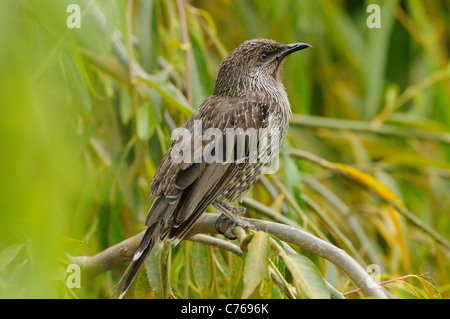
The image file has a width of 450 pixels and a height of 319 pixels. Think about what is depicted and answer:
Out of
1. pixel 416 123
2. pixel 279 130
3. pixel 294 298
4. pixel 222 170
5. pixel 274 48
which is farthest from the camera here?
pixel 416 123

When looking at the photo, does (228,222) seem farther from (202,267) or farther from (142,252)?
(142,252)

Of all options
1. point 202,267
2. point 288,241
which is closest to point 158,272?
point 202,267

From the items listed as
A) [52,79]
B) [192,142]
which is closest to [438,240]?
[192,142]

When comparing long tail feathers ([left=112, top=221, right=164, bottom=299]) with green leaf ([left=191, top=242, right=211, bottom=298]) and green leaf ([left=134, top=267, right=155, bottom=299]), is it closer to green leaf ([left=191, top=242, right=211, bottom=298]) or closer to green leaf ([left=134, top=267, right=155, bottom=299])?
green leaf ([left=134, top=267, right=155, bottom=299])

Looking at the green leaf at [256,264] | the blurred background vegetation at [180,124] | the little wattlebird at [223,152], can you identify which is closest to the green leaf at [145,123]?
the blurred background vegetation at [180,124]

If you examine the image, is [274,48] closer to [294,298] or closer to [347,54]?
[294,298]

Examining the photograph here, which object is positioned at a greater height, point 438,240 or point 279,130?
point 279,130

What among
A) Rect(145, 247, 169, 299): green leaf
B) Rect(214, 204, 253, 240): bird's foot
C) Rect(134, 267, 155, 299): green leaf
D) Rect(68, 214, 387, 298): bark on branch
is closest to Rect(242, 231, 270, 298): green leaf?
Rect(68, 214, 387, 298): bark on branch
